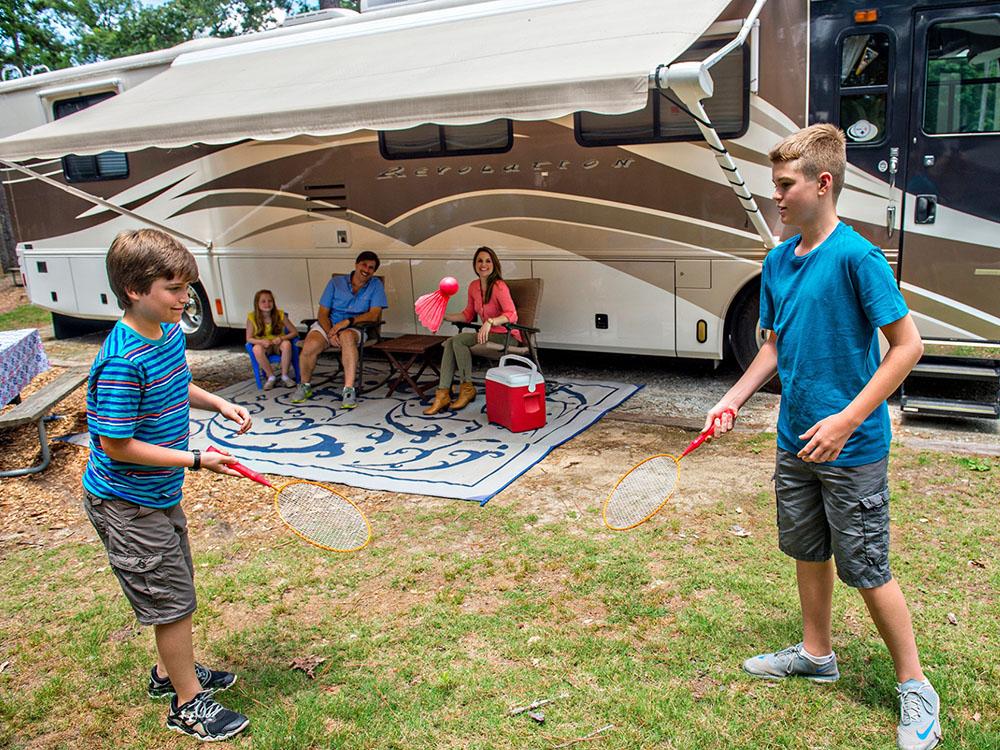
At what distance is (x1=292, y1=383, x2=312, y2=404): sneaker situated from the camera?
6957 mm

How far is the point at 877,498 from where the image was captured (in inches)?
96.9

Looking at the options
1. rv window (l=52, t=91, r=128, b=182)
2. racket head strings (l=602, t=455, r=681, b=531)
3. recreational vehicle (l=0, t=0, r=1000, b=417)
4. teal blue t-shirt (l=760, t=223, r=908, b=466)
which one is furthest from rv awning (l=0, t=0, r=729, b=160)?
teal blue t-shirt (l=760, t=223, r=908, b=466)

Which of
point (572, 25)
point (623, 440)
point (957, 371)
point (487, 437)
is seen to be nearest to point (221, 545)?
point (487, 437)

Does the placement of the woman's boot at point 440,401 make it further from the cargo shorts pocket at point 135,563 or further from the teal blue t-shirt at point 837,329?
the teal blue t-shirt at point 837,329

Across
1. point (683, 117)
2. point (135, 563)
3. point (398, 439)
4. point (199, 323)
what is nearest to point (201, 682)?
point (135, 563)

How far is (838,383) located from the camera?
96.8 inches

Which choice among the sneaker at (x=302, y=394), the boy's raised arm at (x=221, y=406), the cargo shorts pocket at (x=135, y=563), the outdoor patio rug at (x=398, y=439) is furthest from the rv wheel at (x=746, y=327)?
the cargo shorts pocket at (x=135, y=563)

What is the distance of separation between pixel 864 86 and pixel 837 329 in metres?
3.84

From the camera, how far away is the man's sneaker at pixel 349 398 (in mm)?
6699

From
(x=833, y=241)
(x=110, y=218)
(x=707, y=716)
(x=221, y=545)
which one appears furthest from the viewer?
(x=110, y=218)

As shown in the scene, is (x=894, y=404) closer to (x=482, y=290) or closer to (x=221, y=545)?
(x=482, y=290)

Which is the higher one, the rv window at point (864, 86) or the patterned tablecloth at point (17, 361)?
the rv window at point (864, 86)

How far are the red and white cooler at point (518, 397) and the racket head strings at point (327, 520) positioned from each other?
6.74 feet

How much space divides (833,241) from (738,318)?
3.97 m
